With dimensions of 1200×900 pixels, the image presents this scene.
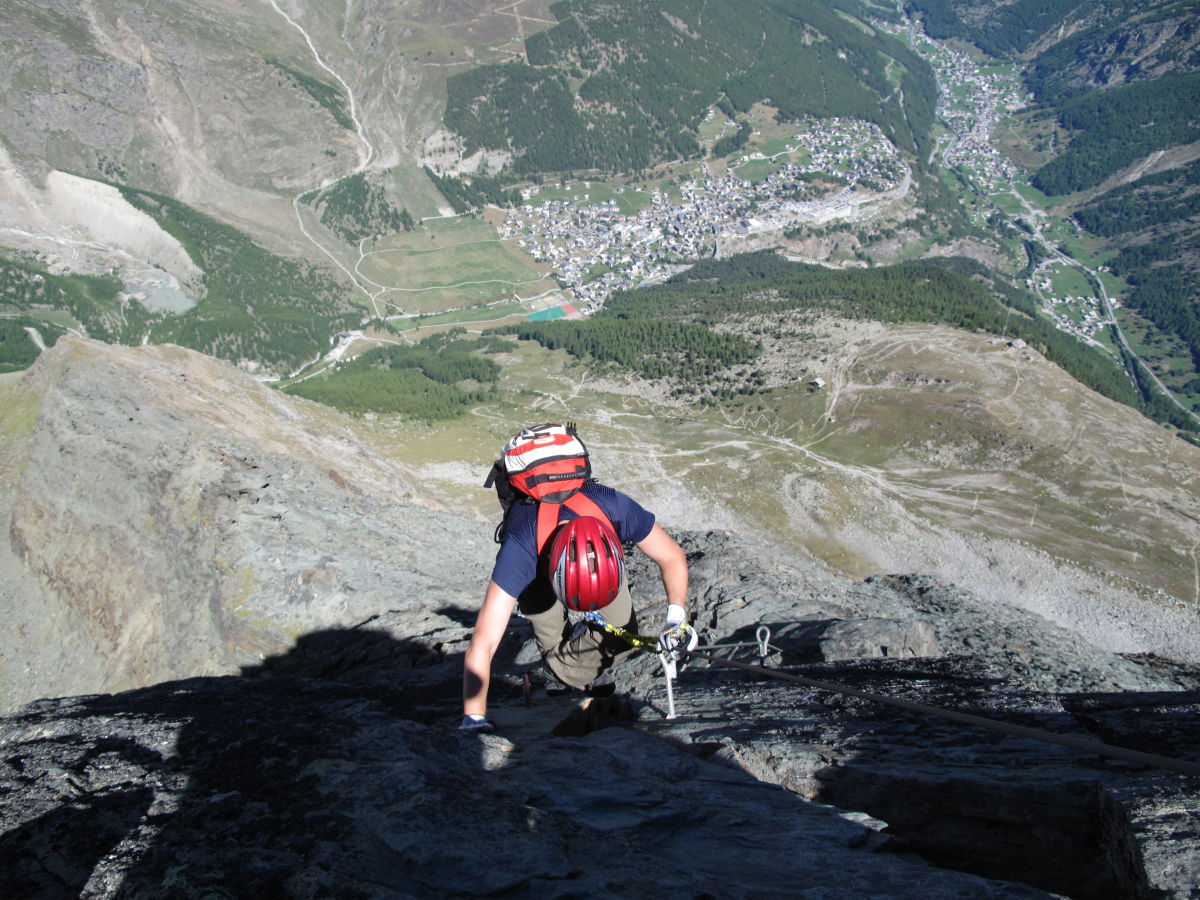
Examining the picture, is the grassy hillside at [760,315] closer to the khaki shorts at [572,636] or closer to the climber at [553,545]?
the khaki shorts at [572,636]

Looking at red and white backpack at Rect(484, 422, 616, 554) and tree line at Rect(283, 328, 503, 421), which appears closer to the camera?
red and white backpack at Rect(484, 422, 616, 554)

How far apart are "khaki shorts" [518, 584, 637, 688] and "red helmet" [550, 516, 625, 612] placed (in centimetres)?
151

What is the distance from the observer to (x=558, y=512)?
→ 363 inches

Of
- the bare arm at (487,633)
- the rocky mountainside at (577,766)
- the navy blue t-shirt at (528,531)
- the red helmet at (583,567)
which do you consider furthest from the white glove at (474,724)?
the red helmet at (583,567)

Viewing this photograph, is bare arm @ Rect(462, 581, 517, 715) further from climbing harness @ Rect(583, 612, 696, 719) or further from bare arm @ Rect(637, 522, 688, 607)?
bare arm @ Rect(637, 522, 688, 607)

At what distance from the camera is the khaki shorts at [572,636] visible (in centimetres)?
1038

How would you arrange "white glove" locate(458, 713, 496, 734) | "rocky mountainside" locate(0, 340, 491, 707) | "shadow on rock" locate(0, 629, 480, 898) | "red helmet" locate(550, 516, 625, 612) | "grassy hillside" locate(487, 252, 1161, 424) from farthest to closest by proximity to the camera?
"grassy hillside" locate(487, 252, 1161, 424)
"rocky mountainside" locate(0, 340, 491, 707)
"white glove" locate(458, 713, 496, 734)
"red helmet" locate(550, 516, 625, 612)
"shadow on rock" locate(0, 629, 480, 898)

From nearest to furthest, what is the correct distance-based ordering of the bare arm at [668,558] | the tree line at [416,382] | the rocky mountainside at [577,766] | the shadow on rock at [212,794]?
the shadow on rock at [212,794]
the rocky mountainside at [577,766]
the bare arm at [668,558]
the tree line at [416,382]

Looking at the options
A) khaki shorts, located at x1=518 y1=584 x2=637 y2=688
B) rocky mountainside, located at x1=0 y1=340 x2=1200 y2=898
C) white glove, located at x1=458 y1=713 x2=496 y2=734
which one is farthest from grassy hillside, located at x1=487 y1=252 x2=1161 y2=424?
white glove, located at x1=458 y1=713 x2=496 y2=734

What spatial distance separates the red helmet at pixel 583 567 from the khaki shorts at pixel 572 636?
1511 mm

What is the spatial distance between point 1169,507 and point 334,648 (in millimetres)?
87443

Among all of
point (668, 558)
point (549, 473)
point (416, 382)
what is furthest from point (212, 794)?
point (416, 382)

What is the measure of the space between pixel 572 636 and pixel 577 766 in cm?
179

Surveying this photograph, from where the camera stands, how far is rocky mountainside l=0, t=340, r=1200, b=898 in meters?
6.51
